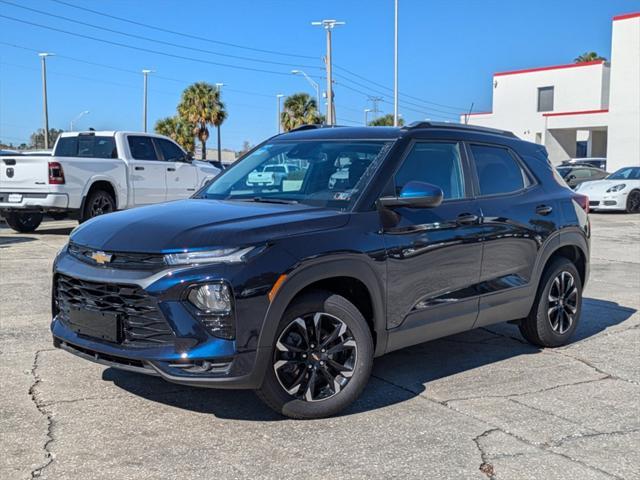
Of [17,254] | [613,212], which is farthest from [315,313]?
[613,212]

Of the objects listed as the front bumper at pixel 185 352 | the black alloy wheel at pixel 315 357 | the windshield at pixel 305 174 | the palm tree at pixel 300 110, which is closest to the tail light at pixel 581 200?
the windshield at pixel 305 174

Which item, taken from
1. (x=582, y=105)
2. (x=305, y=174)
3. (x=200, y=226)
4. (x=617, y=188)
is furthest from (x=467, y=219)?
(x=582, y=105)

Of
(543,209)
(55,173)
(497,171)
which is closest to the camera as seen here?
(497,171)

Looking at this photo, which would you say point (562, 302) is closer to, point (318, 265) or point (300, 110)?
point (318, 265)

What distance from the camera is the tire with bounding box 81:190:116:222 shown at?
536 inches

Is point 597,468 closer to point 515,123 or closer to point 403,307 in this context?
point 403,307

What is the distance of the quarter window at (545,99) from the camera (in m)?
44.2

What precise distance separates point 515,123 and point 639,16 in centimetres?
1502

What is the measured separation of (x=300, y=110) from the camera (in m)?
52.9

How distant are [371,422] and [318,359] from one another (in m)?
0.49

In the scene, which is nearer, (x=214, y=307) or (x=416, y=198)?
(x=214, y=307)

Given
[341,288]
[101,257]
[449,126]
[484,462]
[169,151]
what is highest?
[169,151]

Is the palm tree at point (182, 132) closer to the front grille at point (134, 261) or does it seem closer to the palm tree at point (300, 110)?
the palm tree at point (300, 110)

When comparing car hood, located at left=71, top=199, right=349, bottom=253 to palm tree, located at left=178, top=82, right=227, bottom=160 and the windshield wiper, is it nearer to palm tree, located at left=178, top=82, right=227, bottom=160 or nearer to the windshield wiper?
the windshield wiper
